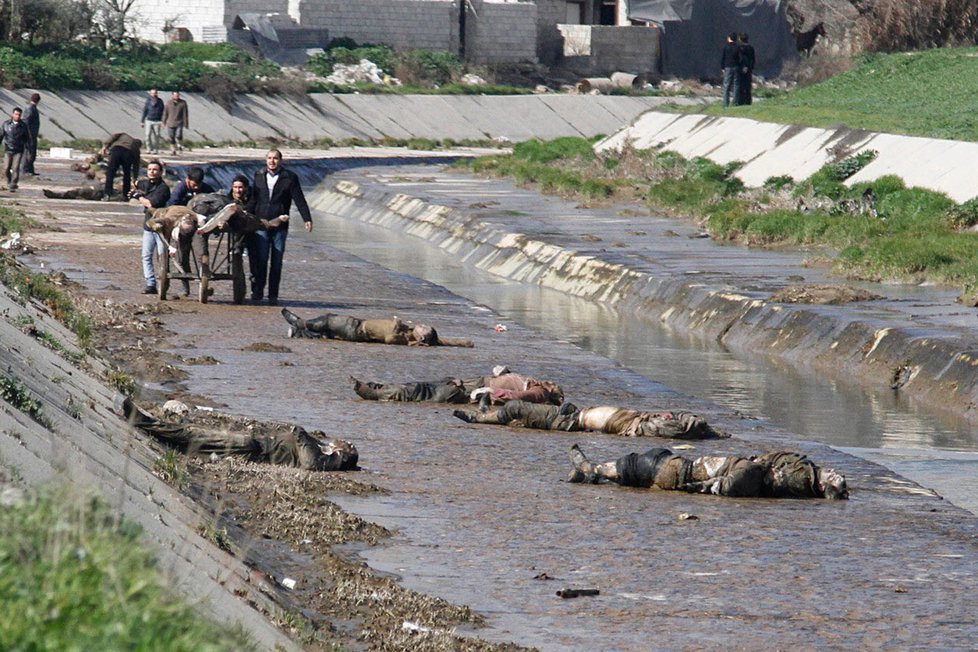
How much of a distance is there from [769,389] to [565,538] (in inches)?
341

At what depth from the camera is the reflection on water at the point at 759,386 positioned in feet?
48.6

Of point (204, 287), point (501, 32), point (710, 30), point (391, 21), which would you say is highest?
point (710, 30)

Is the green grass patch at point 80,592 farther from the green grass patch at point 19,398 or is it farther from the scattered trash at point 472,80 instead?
the scattered trash at point 472,80

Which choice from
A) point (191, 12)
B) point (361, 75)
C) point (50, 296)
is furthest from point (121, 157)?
point (191, 12)

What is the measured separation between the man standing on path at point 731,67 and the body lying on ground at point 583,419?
1129 inches

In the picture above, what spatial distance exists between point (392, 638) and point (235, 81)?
50.9 m

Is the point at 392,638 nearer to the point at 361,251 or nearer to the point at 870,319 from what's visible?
the point at 870,319

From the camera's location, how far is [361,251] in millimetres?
32625

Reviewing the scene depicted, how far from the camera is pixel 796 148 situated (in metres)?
34.5

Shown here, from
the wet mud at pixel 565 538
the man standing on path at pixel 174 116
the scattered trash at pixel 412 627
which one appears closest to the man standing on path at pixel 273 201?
the wet mud at pixel 565 538

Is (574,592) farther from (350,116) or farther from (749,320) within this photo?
(350,116)

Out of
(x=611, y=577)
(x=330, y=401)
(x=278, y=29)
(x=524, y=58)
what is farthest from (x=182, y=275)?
(x=524, y=58)

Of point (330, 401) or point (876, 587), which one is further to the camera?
point (330, 401)

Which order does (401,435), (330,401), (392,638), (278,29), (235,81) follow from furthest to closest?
(278,29), (235,81), (330,401), (401,435), (392,638)
